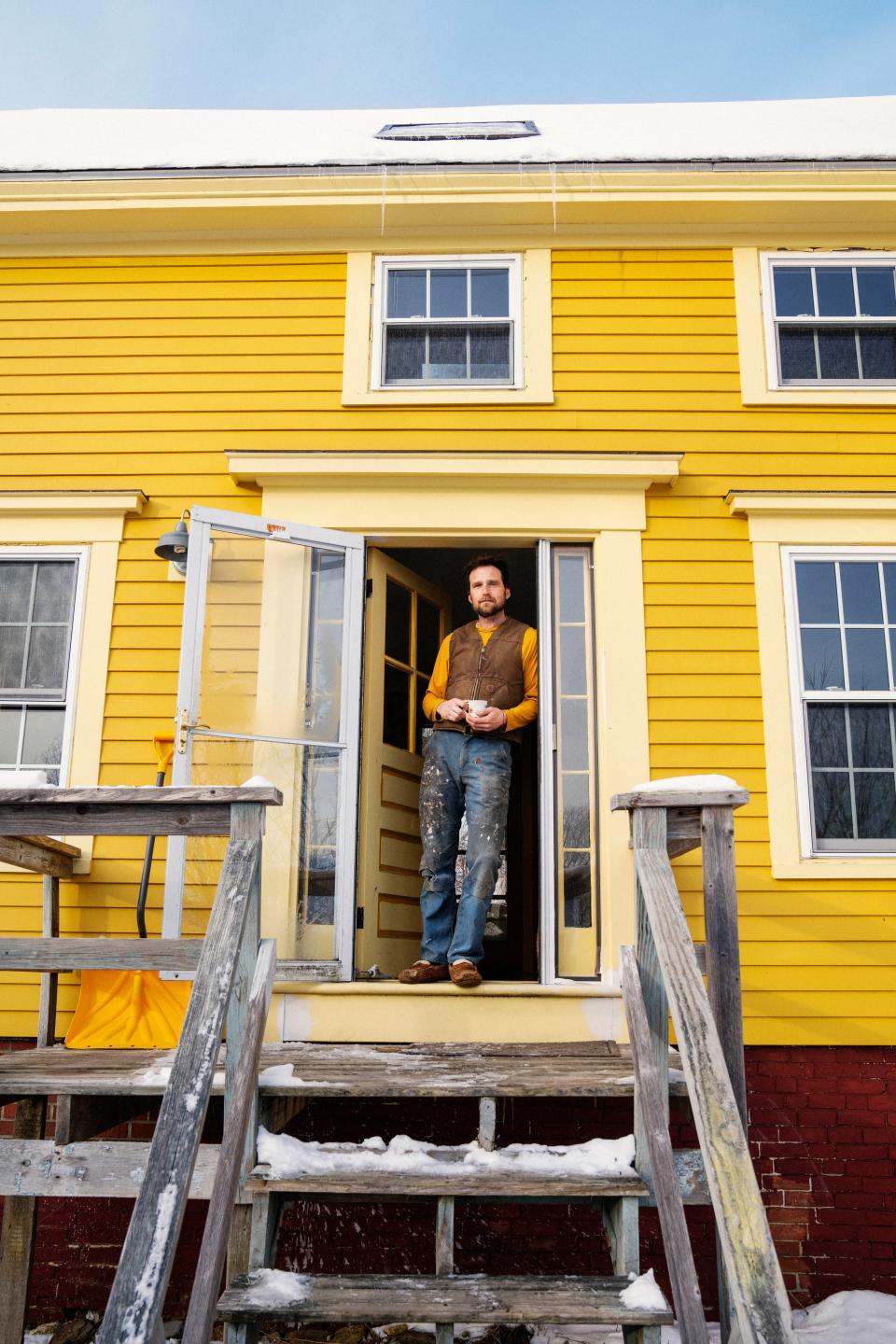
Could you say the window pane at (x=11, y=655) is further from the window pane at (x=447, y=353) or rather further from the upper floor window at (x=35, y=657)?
the window pane at (x=447, y=353)

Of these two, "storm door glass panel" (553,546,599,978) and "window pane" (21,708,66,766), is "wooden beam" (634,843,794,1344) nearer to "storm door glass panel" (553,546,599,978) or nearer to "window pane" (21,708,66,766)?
"storm door glass panel" (553,546,599,978)

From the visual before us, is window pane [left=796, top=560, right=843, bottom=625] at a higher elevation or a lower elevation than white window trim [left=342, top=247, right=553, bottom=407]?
lower

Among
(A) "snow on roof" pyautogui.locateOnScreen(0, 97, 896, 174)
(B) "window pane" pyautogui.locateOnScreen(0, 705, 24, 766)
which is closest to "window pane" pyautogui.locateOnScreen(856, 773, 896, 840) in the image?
(A) "snow on roof" pyautogui.locateOnScreen(0, 97, 896, 174)

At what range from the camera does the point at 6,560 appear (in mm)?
5629

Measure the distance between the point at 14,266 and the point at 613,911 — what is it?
478 centimetres

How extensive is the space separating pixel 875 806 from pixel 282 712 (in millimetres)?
2899

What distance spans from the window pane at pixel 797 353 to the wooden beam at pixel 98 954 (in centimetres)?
432

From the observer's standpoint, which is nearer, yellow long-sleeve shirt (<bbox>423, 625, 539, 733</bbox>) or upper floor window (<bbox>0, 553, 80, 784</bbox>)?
yellow long-sleeve shirt (<bbox>423, 625, 539, 733</bbox>)

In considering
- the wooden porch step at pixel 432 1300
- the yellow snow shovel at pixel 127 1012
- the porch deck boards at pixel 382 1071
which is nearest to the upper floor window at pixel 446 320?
the yellow snow shovel at pixel 127 1012

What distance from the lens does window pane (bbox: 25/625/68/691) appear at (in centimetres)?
552

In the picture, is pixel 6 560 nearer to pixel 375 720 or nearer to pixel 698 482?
pixel 375 720

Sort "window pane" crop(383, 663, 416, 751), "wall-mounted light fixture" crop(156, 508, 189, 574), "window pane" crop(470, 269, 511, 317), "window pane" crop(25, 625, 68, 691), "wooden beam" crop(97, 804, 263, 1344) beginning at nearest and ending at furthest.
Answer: "wooden beam" crop(97, 804, 263, 1344)
"wall-mounted light fixture" crop(156, 508, 189, 574)
"window pane" crop(25, 625, 68, 691)
"window pane" crop(383, 663, 416, 751)
"window pane" crop(470, 269, 511, 317)

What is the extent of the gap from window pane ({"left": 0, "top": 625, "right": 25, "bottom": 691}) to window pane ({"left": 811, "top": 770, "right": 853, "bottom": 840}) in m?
4.03

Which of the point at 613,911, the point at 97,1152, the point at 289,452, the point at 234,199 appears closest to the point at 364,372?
the point at 289,452
